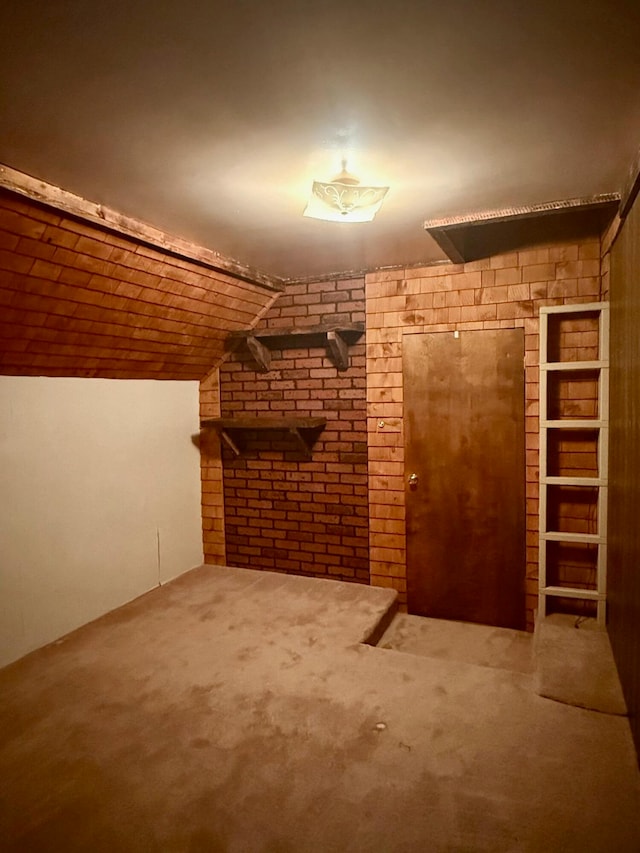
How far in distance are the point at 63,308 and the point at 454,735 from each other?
2.79 metres

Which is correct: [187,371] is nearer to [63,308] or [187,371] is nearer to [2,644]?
[63,308]

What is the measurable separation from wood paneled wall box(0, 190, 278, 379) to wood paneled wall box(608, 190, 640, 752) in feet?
7.53

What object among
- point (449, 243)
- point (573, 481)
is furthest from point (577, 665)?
point (449, 243)

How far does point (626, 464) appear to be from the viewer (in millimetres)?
2389

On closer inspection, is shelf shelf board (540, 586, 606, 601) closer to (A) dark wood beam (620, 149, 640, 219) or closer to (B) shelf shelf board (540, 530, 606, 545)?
(B) shelf shelf board (540, 530, 606, 545)

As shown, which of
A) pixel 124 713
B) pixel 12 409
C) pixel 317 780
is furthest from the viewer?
pixel 12 409

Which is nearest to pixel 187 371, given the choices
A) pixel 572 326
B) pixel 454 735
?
pixel 572 326

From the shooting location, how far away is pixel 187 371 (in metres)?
4.33

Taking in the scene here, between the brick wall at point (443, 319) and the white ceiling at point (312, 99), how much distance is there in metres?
0.84

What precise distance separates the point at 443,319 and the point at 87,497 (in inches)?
105

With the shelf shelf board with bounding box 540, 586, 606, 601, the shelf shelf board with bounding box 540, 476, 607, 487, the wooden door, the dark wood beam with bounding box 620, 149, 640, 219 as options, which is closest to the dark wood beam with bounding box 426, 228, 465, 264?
the wooden door

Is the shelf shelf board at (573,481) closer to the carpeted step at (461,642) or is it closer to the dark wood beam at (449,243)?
the carpeted step at (461,642)

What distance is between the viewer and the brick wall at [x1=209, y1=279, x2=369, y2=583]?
4.07m

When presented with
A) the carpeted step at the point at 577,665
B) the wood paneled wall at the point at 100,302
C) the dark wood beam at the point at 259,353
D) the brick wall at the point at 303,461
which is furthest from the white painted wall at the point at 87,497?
the carpeted step at the point at 577,665
